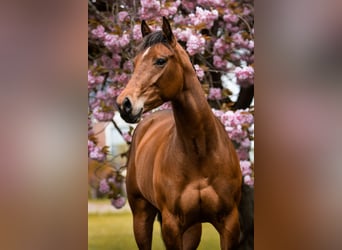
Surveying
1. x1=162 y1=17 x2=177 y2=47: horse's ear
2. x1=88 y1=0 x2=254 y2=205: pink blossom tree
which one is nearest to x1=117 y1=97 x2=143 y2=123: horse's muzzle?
x1=162 y1=17 x2=177 y2=47: horse's ear

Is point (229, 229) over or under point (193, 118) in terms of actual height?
under

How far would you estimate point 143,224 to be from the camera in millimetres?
2426

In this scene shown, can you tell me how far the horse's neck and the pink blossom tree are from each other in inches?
12.2

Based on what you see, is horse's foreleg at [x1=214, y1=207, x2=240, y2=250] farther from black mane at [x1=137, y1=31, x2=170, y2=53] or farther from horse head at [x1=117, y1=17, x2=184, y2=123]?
black mane at [x1=137, y1=31, x2=170, y2=53]

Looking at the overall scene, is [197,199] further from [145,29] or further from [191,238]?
[145,29]

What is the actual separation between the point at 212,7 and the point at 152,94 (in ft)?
2.08

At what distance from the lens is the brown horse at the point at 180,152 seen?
2.06 meters

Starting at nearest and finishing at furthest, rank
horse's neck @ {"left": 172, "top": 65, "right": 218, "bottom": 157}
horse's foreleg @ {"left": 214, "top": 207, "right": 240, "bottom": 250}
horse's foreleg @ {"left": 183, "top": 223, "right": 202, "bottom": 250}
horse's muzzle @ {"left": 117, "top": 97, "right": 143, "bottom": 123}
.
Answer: horse's muzzle @ {"left": 117, "top": 97, "right": 143, "bottom": 123}
horse's neck @ {"left": 172, "top": 65, "right": 218, "bottom": 157}
horse's foreleg @ {"left": 214, "top": 207, "right": 240, "bottom": 250}
horse's foreleg @ {"left": 183, "top": 223, "right": 202, "bottom": 250}

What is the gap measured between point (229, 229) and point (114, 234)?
1.79 ft

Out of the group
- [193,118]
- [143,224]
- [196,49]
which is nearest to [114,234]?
[143,224]

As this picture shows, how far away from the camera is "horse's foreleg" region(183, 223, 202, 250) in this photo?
2407mm
